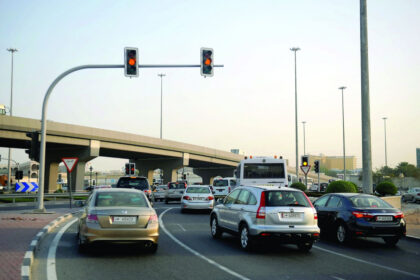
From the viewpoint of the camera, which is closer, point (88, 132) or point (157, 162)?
point (88, 132)

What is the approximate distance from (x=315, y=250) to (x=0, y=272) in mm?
7630

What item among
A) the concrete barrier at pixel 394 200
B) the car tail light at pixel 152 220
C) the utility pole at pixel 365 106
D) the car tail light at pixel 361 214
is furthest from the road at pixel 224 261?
the concrete barrier at pixel 394 200

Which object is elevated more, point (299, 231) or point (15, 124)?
point (15, 124)

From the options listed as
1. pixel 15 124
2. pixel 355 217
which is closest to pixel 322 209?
pixel 355 217

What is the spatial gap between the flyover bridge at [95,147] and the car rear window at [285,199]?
3407 cm

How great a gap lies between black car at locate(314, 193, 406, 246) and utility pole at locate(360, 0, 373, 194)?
6.26 metres

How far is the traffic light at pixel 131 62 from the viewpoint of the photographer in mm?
18094

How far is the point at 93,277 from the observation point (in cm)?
809

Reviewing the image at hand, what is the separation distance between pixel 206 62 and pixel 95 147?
39329 millimetres

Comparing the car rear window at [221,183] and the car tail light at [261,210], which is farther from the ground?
the car rear window at [221,183]

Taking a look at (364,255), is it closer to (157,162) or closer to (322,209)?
(322,209)

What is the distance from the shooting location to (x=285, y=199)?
11.3 meters

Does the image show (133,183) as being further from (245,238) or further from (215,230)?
(245,238)

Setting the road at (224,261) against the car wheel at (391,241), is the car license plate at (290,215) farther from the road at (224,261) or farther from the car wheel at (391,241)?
the car wheel at (391,241)
